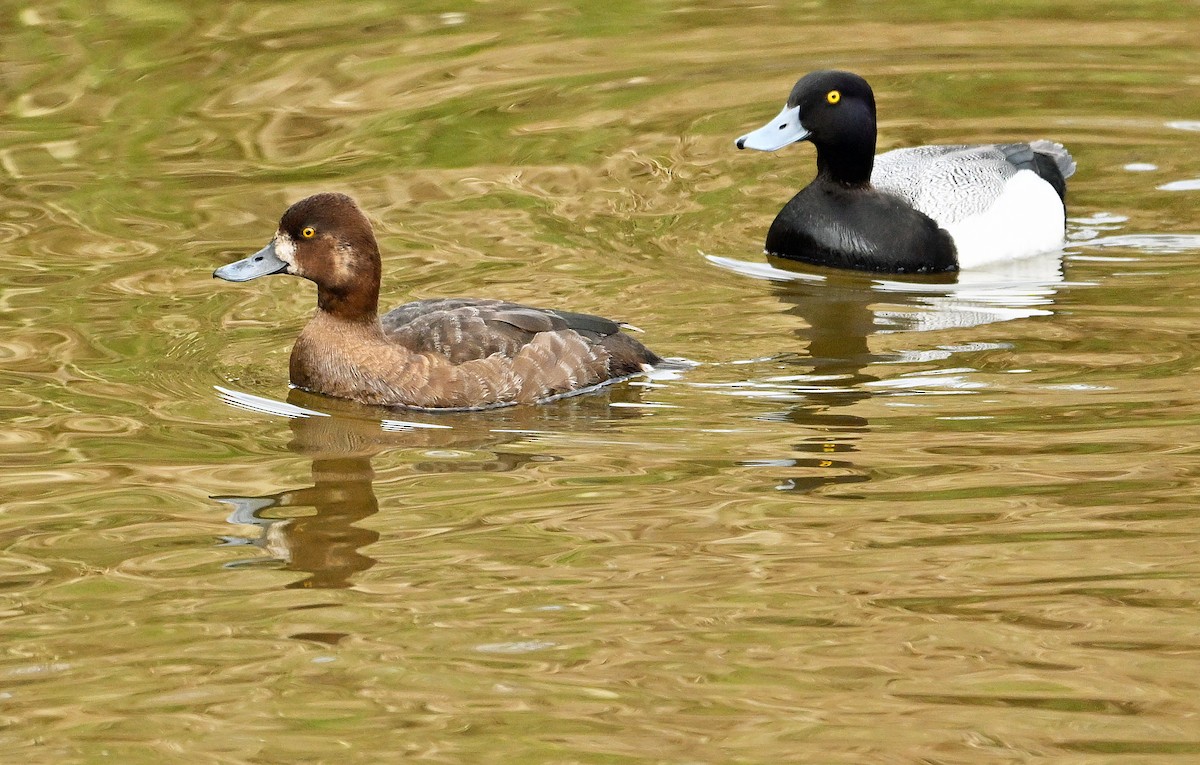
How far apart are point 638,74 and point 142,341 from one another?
18.4 ft

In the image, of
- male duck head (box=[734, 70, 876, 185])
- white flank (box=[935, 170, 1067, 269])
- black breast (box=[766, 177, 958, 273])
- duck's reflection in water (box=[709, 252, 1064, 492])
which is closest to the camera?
duck's reflection in water (box=[709, 252, 1064, 492])

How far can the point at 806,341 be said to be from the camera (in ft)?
28.7

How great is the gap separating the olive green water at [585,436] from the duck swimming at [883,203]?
26cm

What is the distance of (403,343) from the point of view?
804 cm

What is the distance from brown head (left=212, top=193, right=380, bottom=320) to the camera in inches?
315

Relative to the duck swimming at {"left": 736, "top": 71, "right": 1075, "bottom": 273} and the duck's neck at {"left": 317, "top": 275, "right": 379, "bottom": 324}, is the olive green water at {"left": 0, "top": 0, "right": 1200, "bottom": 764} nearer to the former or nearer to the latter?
the duck swimming at {"left": 736, "top": 71, "right": 1075, "bottom": 273}

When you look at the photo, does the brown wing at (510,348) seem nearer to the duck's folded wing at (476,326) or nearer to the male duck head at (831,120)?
the duck's folded wing at (476,326)

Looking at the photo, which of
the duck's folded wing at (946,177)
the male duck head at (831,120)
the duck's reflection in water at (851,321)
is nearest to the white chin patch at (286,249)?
the duck's reflection in water at (851,321)

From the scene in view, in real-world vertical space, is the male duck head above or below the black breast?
above

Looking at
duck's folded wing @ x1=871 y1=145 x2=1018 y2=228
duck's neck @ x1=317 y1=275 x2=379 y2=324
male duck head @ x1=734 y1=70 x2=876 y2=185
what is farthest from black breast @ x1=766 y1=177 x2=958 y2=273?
duck's neck @ x1=317 y1=275 x2=379 y2=324

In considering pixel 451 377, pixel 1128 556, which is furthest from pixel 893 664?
pixel 451 377

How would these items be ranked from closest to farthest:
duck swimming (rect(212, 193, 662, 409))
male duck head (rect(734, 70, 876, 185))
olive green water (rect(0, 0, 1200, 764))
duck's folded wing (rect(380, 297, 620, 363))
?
olive green water (rect(0, 0, 1200, 764))
duck swimming (rect(212, 193, 662, 409))
duck's folded wing (rect(380, 297, 620, 363))
male duck head (rect(734, 70, 876, 185))

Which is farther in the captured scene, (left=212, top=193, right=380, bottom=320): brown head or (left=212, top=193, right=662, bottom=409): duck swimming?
(left=212, top=193, right=380, bottom=320): brown head

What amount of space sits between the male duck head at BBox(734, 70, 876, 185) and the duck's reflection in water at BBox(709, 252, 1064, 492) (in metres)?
0.80
